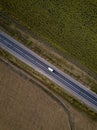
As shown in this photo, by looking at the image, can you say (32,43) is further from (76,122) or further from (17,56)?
(76,122)

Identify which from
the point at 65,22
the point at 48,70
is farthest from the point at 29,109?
the point at 65,22

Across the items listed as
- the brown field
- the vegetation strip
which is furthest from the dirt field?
the vegetation strip

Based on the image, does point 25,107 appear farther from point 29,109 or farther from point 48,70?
point 48,70

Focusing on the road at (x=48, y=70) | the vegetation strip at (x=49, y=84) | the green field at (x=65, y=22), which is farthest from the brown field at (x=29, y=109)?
the green field at (x=65, y=22)

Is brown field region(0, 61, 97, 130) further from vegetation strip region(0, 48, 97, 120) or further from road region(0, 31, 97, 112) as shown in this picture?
road region(0, 31, 97, 112)

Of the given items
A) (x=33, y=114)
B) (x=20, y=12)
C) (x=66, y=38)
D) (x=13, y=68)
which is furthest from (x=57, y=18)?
(x=33, y=114)

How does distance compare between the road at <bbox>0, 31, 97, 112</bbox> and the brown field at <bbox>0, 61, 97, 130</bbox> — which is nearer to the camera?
the brown field at <bbox>0, 61, 97, 130</bbox>
